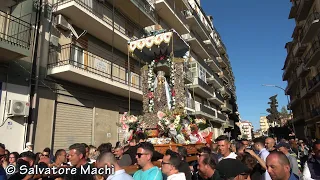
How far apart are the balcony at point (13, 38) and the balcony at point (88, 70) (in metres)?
1.36

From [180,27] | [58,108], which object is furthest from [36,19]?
[180,27]

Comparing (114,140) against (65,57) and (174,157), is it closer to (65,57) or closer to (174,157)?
(65,57)

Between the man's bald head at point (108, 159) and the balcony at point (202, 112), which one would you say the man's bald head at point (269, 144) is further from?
the balcony at point (202, 112)

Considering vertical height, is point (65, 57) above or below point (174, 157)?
above

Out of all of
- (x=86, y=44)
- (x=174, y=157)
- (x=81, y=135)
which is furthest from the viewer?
(x=86, y=44)

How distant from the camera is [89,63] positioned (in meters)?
11.6

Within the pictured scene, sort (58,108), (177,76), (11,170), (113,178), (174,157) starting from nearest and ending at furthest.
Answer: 1. (113,178)
2. (174,157)
3. (11,170)
4. (177,76)
5. (58,108)

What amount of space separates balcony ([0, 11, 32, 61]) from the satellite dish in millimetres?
1555

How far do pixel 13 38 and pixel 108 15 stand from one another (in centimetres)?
630

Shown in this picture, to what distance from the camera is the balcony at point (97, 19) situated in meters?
10.2

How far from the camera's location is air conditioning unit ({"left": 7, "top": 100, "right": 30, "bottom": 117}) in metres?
7.80

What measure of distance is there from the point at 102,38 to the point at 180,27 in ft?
35.2

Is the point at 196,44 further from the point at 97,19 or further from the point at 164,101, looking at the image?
the point at 164,101

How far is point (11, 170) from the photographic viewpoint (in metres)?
4.11
